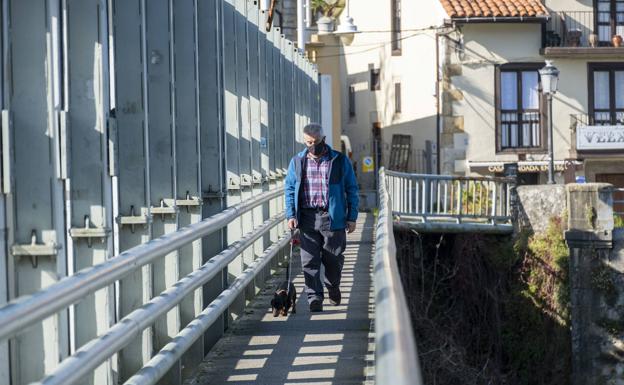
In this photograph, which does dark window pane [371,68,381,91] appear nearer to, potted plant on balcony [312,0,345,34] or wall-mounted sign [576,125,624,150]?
potted plant on balcony [312,0,345,34]

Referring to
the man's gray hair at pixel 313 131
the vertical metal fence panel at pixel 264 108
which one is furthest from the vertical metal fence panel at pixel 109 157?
the vertical metal fence panel at pixel 264 108

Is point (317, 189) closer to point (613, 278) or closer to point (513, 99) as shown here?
point (613, 278)

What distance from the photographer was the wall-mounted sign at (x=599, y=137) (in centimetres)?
4000

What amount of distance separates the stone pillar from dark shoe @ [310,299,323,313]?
548 inches

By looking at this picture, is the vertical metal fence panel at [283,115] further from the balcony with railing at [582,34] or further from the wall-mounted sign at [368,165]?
the wall-mounted sign at [368,165]

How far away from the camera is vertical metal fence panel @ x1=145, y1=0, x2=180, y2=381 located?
32.9 feet

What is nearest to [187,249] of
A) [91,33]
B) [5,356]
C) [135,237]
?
[135,237]

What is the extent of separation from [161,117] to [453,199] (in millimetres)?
17769

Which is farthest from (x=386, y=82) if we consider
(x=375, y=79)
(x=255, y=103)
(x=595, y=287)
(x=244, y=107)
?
(x=244, y=107)

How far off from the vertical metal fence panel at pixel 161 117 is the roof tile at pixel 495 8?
98.8 feet

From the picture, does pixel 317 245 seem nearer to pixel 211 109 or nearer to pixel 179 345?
pixel 211 109

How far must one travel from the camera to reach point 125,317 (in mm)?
6746

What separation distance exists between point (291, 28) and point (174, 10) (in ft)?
99.0

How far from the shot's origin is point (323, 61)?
5000 cm
